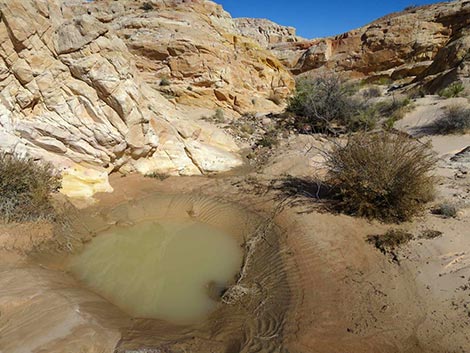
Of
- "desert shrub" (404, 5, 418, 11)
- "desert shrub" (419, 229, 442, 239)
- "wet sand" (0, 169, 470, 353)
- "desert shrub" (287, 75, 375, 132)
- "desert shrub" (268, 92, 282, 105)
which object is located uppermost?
"desert shrub" (404, 5, 418, 11)

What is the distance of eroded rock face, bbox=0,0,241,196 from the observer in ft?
16.7

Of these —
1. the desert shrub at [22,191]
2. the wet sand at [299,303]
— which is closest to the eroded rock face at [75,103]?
the desert shrub at [22,191]

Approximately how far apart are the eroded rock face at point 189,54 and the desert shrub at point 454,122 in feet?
22.0

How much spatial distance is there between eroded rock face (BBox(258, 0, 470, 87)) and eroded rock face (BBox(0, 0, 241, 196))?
1682cm

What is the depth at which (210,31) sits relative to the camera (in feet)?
44.7

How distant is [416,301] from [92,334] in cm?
319

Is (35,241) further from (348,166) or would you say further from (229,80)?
(229,80)

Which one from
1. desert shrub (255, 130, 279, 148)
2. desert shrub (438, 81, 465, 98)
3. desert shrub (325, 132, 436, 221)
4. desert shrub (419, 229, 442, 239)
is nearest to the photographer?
desert shrub (419, 229, 442, 239)

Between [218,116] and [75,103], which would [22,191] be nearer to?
[75,103]

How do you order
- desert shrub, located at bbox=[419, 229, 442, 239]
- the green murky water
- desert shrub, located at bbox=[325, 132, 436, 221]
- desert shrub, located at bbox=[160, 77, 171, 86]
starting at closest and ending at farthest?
1. the green murky water
2. desert shrub, located at bbox=[419, 229, 442, 239]
3. desert shrub, located at bbox=[325, 132, 436, 221]
4. desert shrub, located at bbox=[160, 77, 171, 86]

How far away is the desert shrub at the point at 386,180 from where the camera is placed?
4277 mm

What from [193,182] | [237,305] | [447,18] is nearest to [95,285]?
[237,305]

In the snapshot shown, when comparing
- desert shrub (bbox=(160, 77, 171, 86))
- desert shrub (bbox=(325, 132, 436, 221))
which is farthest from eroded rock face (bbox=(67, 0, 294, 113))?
desert shrub (bbox=(325, 132, 436, 221))

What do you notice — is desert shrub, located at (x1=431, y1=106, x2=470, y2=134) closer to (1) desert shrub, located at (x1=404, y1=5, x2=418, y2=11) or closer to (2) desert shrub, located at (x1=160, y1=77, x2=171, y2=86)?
(2) desert shrub, located at (x1=160, y1=77, x2=171, y2=86)
